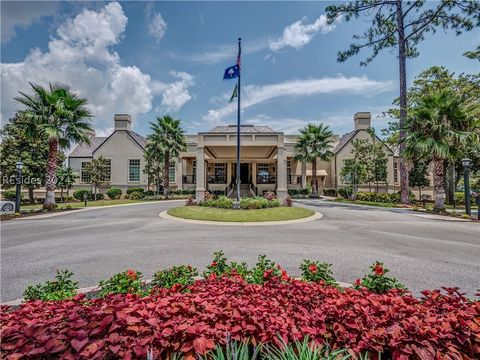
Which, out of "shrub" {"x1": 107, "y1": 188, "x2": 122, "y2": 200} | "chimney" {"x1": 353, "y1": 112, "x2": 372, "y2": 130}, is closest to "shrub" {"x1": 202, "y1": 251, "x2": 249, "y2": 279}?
"shrub" {"x1": 107, "y1": 188, "x2": 122, "y2": 200}

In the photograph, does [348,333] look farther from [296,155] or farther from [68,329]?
[296,155]

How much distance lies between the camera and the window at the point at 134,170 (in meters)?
36.6

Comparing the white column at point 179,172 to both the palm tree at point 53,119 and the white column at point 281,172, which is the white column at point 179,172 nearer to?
the palm tree at point 53,119

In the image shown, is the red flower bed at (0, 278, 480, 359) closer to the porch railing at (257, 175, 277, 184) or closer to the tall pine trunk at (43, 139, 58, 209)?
the tall pine trunk at (43, 139, 58, 209)

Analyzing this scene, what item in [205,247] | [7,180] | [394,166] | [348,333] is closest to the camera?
[348,333]

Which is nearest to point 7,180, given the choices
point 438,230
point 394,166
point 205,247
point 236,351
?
point 205,247

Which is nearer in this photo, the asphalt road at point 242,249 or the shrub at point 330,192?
the asphalt road at point 242,249

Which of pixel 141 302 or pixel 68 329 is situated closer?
pixel 68 329

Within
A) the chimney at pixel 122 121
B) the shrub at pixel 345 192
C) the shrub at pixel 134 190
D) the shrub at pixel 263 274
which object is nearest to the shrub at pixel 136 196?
the shrub at pixel 134 190

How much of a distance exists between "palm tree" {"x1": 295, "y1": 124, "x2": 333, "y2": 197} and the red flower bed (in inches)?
1240

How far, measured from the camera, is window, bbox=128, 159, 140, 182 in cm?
3656

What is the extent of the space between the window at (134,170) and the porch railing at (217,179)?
1152cm

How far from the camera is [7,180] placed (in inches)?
1125

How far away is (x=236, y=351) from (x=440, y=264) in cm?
681
